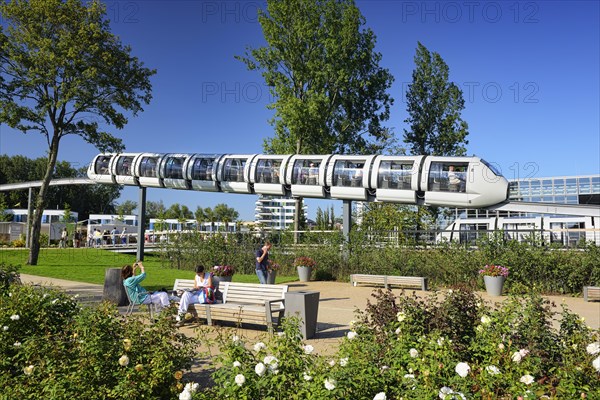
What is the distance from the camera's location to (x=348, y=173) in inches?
898

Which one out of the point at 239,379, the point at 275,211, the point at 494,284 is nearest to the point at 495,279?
the point at 494,284

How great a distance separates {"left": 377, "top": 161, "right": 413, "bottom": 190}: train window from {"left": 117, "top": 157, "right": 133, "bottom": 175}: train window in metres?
16.4

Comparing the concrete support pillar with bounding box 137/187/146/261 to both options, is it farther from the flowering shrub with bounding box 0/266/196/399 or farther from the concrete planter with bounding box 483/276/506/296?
the flowering shrub with bounding box 0/266/196/399

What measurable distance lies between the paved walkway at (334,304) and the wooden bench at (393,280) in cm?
31

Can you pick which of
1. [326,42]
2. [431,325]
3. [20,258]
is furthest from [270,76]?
[431,325]

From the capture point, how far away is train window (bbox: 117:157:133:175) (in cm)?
3050

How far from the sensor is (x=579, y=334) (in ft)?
16.2

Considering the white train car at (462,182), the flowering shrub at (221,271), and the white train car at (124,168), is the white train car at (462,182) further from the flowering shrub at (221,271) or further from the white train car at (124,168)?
the white train car at (124,168)

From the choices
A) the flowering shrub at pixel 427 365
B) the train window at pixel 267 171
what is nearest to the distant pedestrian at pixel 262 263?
the train window at pixel 267 171

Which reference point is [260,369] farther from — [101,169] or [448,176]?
[101,169]

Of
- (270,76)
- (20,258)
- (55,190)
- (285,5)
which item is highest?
(285,5)

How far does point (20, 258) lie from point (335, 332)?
23837 mm

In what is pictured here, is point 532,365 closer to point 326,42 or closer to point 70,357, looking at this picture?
point 70,357

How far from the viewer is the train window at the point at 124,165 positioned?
3050cm
